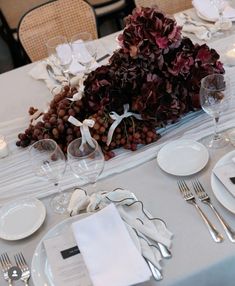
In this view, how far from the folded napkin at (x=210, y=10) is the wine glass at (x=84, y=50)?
45 cm

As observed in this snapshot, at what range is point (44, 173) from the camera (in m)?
1.11

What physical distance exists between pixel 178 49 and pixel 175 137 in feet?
0.77

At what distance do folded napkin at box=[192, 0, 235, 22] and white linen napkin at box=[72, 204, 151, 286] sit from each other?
103 centimetres

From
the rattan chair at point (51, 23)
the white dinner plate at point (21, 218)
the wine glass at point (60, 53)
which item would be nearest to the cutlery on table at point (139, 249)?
the white dinner plate at point (21, 218)

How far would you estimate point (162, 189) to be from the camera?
1079mm

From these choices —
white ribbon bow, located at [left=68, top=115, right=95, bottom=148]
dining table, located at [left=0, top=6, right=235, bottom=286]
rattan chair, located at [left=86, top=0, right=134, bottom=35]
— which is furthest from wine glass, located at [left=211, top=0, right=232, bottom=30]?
rattan chair, located at [left=86, top=0, right=134, bottom=35]

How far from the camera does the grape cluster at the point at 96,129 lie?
1.19 m

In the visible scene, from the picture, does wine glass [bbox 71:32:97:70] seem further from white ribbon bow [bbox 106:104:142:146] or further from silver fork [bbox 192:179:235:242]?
silver fork [bbox 192:179:235:242]

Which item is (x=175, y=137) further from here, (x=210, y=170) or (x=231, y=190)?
(x=231, y=190)

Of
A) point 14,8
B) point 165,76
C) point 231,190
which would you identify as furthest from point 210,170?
point 14,8

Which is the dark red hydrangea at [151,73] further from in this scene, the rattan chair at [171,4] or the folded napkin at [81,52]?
the rattan chair at [171,4]

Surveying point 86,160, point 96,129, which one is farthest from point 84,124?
point 86,160

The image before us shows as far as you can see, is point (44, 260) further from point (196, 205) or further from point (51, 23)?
point (51, 23)

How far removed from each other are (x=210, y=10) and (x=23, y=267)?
1226 mm
